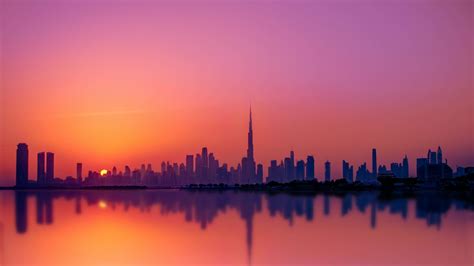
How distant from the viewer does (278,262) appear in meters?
21.5

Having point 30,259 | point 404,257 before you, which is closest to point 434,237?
point 404,257

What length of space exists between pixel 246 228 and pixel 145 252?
33.3ft

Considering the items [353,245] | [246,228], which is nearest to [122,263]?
[353,245]

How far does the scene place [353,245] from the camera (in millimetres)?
25688

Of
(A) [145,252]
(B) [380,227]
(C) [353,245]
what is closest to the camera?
(A) [145,252]

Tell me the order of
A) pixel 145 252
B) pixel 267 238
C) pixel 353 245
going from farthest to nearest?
pixel 267 238
pixel 353 245
pixel 145 252

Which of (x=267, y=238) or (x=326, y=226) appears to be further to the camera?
(x=326, y=226)

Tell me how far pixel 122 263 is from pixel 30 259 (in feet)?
12.7

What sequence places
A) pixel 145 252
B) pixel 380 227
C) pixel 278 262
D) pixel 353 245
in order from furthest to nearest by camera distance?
1. pixel 380 227
2. pixel 353 245
3. pixel 145 252
4. pixel 278 262

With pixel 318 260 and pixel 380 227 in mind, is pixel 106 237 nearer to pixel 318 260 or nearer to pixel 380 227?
pixel 318 260

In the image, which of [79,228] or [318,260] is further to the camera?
[79,228]

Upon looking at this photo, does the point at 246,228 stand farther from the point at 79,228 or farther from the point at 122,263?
the point at 122,263

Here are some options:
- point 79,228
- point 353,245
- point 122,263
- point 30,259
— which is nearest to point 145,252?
point 122,263

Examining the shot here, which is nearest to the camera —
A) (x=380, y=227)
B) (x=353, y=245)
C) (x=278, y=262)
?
(x=278, y=262)
